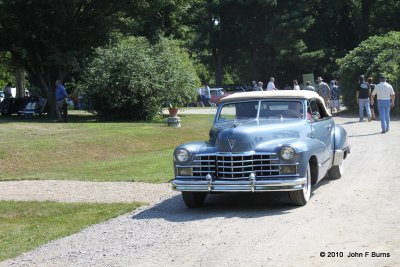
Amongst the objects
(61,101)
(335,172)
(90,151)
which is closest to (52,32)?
(61,101)

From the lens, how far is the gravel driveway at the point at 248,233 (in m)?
7.08

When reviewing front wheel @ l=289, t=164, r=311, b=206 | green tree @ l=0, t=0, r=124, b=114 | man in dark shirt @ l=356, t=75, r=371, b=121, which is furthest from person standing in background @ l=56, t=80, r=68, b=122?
front wheel @ l=289, t=164, r=311, b=206

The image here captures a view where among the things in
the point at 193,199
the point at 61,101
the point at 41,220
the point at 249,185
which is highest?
the point at 61,101

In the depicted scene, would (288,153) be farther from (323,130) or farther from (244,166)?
(323,130)

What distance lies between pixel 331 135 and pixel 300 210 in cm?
293

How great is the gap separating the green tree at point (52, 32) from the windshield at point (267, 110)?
1837 cm

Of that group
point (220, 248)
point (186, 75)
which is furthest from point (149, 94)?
point (220, 248)

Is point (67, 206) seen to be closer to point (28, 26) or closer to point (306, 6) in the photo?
point (28, 26)

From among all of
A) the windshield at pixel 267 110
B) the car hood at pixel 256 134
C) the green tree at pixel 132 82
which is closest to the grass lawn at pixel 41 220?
the car hood at pixel 256 134

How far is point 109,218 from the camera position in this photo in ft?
32.4

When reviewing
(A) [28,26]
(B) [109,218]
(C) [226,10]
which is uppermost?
(C) [226,10]

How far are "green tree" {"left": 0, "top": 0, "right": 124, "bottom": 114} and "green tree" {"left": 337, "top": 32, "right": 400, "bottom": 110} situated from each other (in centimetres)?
1194

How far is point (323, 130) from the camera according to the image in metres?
11.5

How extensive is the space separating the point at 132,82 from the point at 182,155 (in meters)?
17.4
